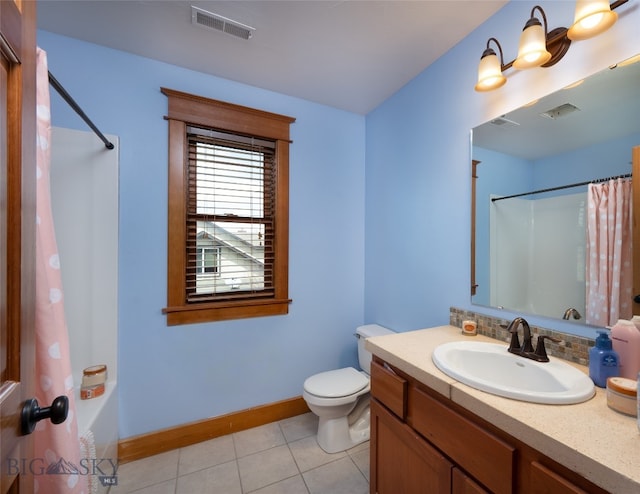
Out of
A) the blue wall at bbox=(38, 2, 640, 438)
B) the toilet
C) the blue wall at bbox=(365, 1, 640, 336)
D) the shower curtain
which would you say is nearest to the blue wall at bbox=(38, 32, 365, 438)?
the blue wall at bbox=(38, 2, 640, 438)

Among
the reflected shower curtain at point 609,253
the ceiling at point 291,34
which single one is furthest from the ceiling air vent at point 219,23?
the reflected shower curtain at point 609,253

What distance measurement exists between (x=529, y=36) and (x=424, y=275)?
1.27 metres

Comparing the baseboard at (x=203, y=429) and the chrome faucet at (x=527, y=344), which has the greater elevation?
the chrome faucet at (x=527, y=344)

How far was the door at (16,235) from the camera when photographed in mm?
532

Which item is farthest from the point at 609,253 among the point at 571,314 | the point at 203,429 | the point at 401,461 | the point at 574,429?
the point at 203,429

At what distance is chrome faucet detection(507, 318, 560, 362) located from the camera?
1.06m

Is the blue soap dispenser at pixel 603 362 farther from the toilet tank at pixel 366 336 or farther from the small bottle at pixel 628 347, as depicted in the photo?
the toilet tank at pixel 366 336

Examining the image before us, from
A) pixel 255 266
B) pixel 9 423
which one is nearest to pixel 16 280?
pixel 9 423

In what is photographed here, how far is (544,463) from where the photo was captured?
0.67 meters

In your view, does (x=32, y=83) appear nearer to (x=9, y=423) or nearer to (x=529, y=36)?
(x=9, y=423)

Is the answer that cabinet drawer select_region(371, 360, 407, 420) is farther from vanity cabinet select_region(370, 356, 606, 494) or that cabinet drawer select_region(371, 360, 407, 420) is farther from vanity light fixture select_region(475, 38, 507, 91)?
vanity light fixture select_region(475, 38, 507, 91)

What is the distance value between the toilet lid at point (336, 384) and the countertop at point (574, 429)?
2.87 feet

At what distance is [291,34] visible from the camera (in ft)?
5.03

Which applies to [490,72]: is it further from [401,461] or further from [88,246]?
[88,246]
